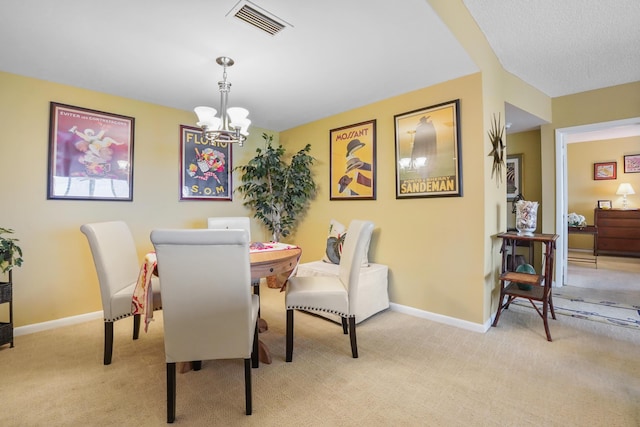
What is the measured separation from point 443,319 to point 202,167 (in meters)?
3.30

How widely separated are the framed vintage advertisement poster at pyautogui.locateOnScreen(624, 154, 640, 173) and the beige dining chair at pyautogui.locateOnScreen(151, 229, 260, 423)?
323 inches

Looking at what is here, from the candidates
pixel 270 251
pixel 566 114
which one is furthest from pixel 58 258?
pixel 566 114


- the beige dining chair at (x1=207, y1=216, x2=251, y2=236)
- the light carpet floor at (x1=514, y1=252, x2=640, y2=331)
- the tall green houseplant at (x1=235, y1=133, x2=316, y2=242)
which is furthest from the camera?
the tall green houseplant at (x1=235, y1=133, x2=316, y2=242)

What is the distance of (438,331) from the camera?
8.63 feet

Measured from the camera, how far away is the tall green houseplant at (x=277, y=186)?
12.8 ft

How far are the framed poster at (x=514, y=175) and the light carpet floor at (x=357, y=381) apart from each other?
2384mm

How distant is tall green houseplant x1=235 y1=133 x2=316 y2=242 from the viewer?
3.91 m

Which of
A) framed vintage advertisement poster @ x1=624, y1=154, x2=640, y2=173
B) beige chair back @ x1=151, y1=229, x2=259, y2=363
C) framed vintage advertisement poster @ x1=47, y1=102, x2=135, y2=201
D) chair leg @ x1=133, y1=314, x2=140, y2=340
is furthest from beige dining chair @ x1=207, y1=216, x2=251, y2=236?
framed vintage advertisement poster @ x1=624, y1=154, x2=640, y2=173

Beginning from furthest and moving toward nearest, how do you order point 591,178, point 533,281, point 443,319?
point 591,178 < point 443,319 < point 533,281

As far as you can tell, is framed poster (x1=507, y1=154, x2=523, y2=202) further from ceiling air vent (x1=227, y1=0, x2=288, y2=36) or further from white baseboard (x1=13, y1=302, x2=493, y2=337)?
ceiling air vent (x1=227, y1=0, x2=288, y2=36)

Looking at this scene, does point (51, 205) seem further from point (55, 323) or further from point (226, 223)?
point (226, 223)

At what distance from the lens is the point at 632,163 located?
5.95 metres

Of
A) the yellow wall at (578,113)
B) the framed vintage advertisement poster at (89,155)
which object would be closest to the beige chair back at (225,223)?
the framed vintage advertisement poster at (89,155)

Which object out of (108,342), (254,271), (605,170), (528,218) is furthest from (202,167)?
(605,170)
